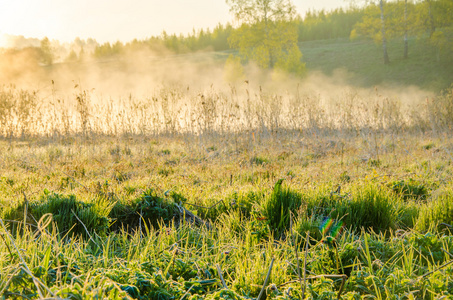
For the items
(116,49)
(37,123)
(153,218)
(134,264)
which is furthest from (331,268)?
(116,49)

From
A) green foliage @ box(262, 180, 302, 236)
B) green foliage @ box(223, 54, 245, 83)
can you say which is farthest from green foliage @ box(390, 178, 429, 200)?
green foliage @ box(223, 54, 245, 83)

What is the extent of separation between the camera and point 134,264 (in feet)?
6.33

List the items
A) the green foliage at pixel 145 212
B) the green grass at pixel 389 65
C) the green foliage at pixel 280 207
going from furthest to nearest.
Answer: the green grass at pixel 389 65 < the green foliage at pixel 145 212 < the green foliage at pixel 280 207

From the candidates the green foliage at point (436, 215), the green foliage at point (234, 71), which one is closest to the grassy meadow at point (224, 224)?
the green foliage at point (436, 215)

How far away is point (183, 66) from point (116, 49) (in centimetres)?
2924

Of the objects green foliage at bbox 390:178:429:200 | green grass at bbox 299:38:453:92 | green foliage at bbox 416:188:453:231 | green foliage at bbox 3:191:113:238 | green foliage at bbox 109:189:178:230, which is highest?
green grass at bbox 299:38:453:92

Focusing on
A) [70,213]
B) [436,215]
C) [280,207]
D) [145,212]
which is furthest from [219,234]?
[436,215]

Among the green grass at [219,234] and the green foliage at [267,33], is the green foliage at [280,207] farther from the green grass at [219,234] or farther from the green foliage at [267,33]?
the green foliage at [267,33]

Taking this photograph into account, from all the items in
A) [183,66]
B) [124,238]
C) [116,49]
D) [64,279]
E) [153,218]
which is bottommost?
[153,218]

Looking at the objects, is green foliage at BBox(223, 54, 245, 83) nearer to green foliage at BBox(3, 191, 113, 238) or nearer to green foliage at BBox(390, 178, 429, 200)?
green foliage at BBox(390, 178, 429, 200)

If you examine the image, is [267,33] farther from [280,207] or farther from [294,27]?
[280,207]

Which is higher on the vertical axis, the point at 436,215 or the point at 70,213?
the point at 70,213

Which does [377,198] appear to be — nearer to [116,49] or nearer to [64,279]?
[64,279]

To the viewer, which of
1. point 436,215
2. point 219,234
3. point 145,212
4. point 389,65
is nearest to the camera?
point 219,234
